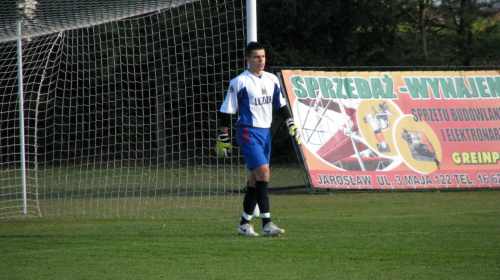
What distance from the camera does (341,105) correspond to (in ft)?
45.7

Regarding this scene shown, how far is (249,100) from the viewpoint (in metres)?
7.78

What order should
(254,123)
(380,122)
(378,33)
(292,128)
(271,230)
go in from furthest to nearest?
(378,33)
(380,122)
(292,128)
(254,123)
(271,230)

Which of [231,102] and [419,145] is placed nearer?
[231,102]

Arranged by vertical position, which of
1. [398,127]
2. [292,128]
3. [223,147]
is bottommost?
[223,147]

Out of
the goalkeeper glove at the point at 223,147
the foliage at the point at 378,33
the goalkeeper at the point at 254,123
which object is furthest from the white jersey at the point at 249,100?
the foliage at the point at 378,33

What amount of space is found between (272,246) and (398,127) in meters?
7.90

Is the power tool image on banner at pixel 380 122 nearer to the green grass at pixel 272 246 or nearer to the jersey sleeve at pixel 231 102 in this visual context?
the green grass at pixel 272 246

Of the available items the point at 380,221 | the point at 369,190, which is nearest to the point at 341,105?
the point at 369,190

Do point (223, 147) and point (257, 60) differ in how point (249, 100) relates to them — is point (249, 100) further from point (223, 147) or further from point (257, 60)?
point (223, 147)

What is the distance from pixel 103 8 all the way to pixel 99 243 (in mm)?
4669

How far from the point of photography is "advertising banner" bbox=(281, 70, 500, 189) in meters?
13.6

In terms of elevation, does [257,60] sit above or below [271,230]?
above

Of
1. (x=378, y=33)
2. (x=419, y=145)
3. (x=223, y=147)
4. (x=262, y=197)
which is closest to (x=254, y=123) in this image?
(x=223, y=147)

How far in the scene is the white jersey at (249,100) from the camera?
7758 millimetres
